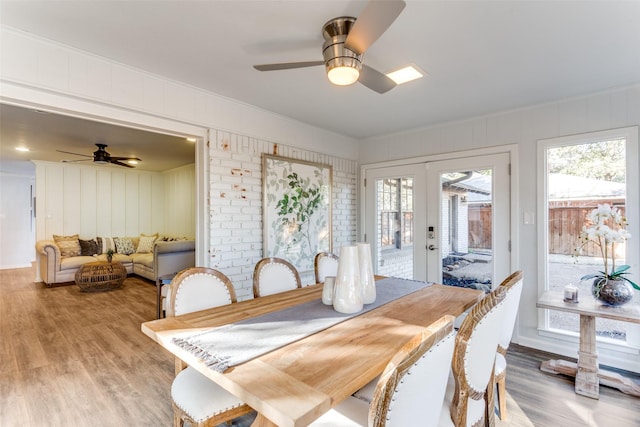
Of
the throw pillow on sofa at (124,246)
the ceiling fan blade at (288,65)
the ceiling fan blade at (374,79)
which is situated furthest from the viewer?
the throw pillow on sofa at (124,246)

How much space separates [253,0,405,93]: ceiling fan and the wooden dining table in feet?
4.40

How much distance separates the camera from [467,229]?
3.48m

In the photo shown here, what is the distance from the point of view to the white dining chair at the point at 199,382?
4.35 ft

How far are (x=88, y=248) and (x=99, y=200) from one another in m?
1.20

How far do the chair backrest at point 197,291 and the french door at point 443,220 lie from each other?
263 centimetres

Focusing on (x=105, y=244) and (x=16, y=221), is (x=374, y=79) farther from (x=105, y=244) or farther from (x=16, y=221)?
(x=16, y=221)

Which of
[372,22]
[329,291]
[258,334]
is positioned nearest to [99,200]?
[329,291]

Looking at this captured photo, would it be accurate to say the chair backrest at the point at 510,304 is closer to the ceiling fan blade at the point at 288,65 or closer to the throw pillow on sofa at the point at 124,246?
the ceiling fan blade at the point at 288,65

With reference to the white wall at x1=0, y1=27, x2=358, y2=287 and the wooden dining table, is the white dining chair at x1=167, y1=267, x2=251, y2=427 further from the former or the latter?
the white wall at x1=0, y1=27, x2=358, y2=287

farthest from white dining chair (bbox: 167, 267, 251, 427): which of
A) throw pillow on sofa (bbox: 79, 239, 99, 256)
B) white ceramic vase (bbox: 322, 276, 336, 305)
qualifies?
throw pillow on sofa (bbox: 79, 239, 99, 256)

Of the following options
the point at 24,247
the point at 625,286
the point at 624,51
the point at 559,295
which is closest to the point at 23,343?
the point at 559,295

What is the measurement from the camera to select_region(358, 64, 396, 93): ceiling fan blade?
5.80 feet

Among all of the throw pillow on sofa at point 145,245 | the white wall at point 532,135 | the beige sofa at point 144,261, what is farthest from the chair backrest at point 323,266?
the throw pillow on sofa at point 145,245

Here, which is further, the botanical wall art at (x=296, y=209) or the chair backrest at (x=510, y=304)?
the botanical wall art at (x=296, y=209)
